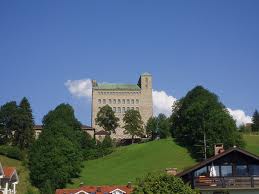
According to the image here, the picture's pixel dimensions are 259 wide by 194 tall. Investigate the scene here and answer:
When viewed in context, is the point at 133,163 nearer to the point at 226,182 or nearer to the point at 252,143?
the point at 252,143

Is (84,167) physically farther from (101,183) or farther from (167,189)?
(167,189)

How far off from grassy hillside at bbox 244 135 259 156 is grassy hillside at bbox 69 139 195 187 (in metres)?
13.8

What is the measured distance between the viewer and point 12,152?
359 feet

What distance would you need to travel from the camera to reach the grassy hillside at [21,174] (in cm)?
8816

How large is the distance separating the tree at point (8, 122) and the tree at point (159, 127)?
4248 cm

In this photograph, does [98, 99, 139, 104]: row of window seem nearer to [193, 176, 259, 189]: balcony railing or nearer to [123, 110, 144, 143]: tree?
[123, 110, 144, 143]: tree

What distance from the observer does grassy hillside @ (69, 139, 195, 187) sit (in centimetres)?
9638

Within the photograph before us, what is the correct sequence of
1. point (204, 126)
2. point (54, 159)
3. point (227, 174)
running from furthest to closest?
1. point (204, 126)
2. point (54, 159)
3. point (227, 174)

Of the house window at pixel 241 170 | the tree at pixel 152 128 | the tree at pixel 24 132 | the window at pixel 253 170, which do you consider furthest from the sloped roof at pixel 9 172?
the tree at pixel 152 128

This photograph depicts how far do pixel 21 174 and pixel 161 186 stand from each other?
65170 mm

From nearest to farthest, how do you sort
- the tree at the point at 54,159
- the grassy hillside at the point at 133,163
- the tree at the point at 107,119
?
1. the tree at the point at 54,159
2. the grassy hillside at the point at 133,163
3. the tree at the point at 107,119

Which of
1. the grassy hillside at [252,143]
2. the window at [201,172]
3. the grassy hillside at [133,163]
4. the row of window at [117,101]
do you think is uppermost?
the row of window at [117,101]

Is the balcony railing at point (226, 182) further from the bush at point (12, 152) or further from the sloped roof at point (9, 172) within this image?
the bush at point (12, 152)

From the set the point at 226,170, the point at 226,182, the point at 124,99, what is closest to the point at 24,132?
the point at 124,99
